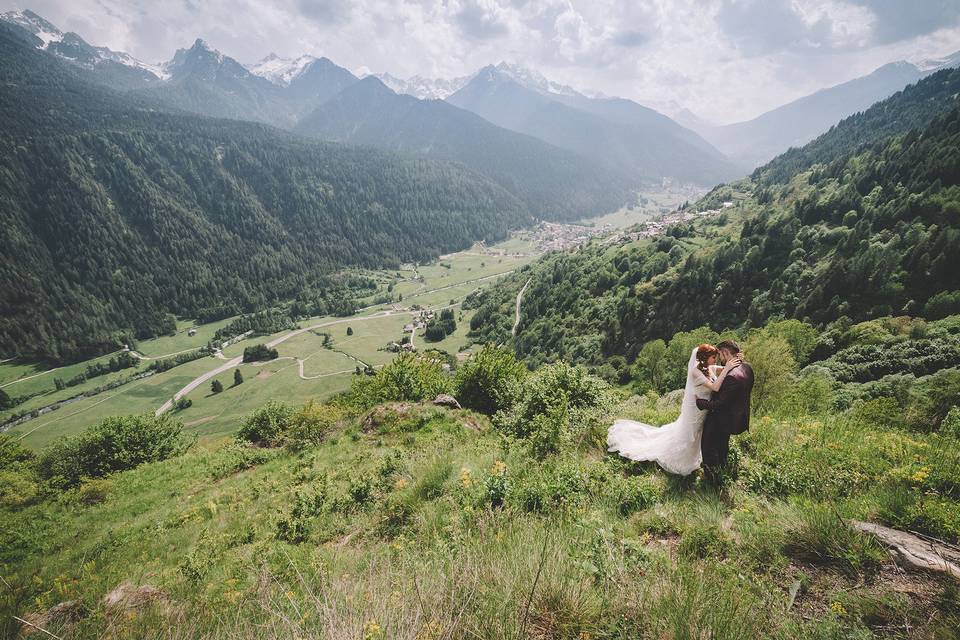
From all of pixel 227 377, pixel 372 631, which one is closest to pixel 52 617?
pixel 372 631

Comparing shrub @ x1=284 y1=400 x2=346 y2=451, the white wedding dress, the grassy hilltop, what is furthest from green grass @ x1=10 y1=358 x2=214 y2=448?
the white wedding dress

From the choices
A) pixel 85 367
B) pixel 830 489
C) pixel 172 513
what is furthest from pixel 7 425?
pixel 830 489

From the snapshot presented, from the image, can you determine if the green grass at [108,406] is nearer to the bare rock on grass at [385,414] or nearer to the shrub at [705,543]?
the bare rock on grass at [385,414]

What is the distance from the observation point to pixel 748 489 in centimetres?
636

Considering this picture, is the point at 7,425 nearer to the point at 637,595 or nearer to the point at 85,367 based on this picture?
the point at 85,367

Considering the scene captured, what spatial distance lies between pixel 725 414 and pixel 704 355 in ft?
3.82

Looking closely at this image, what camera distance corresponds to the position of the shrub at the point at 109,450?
1914cm

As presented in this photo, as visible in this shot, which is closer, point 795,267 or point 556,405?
point 556,405

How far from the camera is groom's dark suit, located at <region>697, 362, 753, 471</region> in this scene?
255 inches

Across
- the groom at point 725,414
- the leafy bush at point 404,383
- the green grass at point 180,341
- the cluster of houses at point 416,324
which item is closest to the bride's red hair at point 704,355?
the groom at point 725,414

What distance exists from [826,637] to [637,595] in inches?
51.3

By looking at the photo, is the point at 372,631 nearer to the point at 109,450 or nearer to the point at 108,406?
the point at 109,450

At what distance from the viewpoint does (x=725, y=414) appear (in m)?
6.63

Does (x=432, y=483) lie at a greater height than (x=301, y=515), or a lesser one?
greater
